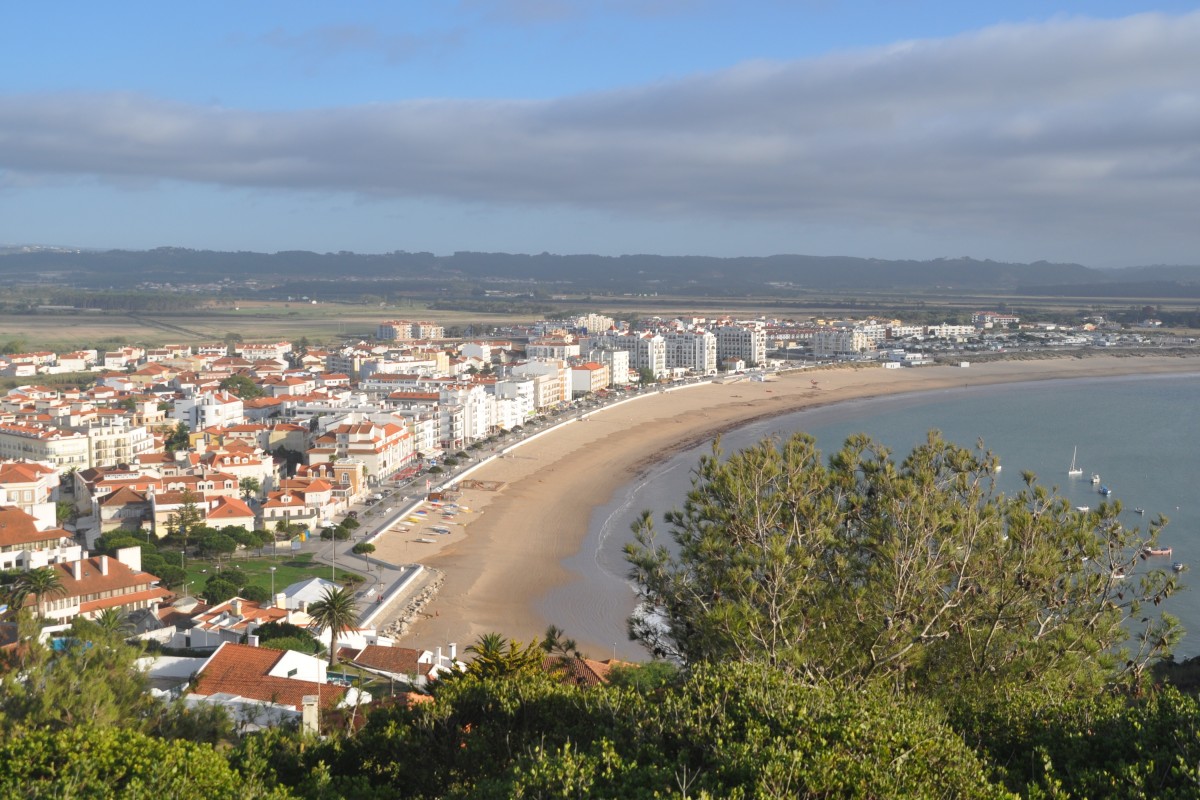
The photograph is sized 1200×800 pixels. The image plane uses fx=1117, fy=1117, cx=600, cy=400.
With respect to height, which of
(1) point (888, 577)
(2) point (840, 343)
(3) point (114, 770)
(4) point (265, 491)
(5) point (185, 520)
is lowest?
(4) point (265, 491)

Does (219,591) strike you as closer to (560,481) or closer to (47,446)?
(560,481)

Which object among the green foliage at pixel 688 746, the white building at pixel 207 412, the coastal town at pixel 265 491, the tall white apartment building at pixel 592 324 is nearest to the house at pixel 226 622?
the coastal town at pixel 265 491

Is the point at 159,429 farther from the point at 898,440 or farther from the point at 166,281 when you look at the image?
the point at 166,281

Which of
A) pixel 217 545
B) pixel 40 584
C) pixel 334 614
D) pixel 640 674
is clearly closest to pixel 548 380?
pixel 217 545

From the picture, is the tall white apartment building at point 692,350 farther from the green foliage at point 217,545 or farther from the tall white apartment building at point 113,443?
the green foliage at point 217,545

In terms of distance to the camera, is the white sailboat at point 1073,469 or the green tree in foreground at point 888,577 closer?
the green tree in foreground at point 888,577

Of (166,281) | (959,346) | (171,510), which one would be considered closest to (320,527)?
(171,510)

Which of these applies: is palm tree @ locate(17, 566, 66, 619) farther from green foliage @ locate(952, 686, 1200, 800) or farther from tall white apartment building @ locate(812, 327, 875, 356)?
tall white apartment building @ locate(812, 327, 875, 356)
